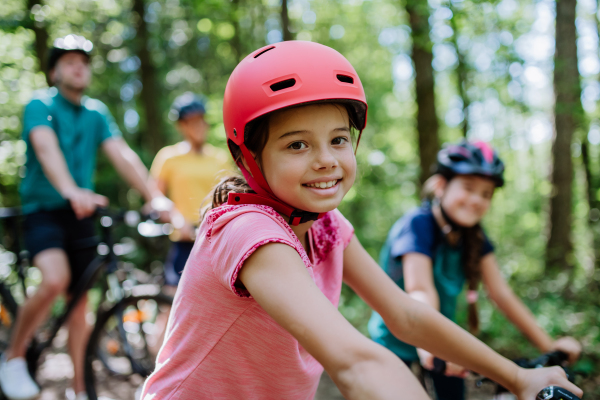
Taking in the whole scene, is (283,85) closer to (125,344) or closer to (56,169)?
(56,169)

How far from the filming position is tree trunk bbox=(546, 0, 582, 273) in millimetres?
7754

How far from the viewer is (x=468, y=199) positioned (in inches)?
117

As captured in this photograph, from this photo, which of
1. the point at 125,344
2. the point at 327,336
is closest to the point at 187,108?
the point at 125,344

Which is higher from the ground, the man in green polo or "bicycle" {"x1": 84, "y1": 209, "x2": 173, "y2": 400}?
the man in green polo

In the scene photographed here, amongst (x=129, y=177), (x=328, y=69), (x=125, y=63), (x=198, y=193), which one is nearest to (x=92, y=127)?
(x=129, y=177)

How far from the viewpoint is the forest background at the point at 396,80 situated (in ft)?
21.1

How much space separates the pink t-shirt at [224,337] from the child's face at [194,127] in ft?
13.0

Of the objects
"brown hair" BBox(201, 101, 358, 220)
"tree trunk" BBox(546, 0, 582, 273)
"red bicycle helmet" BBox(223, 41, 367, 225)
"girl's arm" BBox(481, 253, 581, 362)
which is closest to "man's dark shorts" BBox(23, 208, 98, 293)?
"brown hair" BBox(201, 101, 358, 220)

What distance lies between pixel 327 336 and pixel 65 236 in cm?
360

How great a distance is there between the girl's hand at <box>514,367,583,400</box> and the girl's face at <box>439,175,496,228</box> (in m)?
1.36

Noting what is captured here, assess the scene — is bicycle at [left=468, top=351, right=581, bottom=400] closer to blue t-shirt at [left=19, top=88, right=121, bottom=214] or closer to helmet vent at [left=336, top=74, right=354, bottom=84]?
helmet vent at [left=336, top=74, right=354, bottom=84]

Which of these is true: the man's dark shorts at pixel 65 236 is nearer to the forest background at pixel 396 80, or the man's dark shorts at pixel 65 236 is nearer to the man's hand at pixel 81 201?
the man's hand at pixel 81 201

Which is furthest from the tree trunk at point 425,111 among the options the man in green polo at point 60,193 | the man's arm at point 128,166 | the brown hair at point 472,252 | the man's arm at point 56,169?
the man's arm at point 56,169

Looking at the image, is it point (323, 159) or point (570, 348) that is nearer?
point (323, 159)
